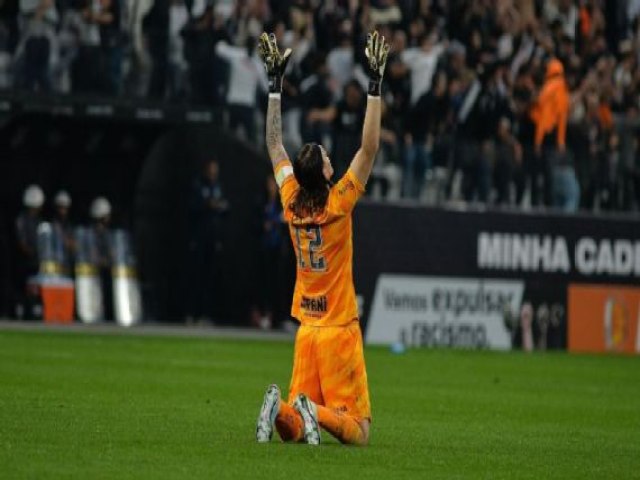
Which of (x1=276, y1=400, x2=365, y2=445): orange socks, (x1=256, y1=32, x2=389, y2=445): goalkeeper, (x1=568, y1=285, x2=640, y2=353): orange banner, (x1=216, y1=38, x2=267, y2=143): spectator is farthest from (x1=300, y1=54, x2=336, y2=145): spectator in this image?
(x1=276, y1=400, x2=365, y2=445): orange socks

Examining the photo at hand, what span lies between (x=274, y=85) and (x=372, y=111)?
0.98 meters

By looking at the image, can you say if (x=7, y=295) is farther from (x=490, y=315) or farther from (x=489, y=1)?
(x=489, y=1)

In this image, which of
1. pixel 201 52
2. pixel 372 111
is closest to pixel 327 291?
pixel 372 111

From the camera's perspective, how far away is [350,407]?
1253 cm

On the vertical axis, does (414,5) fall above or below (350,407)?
above

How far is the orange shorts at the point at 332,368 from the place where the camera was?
490 inches

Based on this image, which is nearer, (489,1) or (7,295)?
(7,295)

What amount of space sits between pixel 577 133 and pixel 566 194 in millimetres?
1498

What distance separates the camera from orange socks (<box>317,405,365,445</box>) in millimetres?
12289

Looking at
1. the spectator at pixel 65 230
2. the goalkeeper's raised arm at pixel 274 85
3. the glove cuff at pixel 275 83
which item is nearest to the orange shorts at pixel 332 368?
the goalkeeper's raised arm at pixel 274 85

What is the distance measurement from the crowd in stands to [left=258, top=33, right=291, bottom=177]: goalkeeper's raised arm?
14024 mm

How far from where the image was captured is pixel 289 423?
40.2 ft

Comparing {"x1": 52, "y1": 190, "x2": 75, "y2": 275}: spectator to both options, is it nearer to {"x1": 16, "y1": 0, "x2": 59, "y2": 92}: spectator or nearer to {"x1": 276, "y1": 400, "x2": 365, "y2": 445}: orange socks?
{"x1": 16, "y1": 0, "x2": 59, "y2": 92}: spectator

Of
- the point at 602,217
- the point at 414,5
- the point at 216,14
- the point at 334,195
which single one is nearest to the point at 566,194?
the point at 602,217
